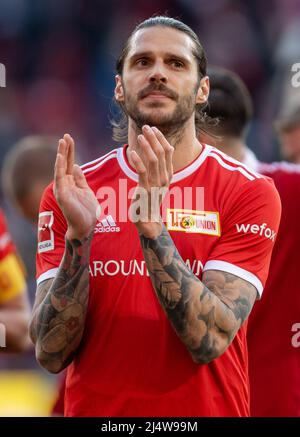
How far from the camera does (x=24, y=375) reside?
956 centimetres

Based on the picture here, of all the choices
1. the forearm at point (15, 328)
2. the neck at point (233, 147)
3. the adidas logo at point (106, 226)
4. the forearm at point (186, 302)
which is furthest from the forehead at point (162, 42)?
the forearm at point (15, 328)

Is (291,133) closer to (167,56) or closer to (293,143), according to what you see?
(293,143)

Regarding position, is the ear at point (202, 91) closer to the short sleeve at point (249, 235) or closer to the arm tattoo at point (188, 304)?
the short sleeve at point (249, 235)

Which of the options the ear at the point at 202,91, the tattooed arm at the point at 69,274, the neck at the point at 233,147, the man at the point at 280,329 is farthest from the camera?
the neck at the point at 233,147

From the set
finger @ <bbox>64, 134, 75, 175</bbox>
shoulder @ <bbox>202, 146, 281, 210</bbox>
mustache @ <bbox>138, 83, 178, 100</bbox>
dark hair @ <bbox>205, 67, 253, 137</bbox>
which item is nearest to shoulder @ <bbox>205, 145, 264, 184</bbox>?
shoulder @ <bbox>202, 146, 281, 210</bbox>

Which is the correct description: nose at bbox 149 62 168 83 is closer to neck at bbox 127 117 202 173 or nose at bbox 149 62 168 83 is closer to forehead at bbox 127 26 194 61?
forehead at bbox 127 26 194 61

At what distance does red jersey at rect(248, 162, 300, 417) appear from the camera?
4.41 meters

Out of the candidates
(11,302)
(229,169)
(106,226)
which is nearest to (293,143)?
(11,302)

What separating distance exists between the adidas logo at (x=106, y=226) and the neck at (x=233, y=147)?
4.57ft

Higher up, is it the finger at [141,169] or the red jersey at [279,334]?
the finger at [141,169]

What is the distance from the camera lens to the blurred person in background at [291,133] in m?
5.88

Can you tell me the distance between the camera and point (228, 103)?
15.8 feet
